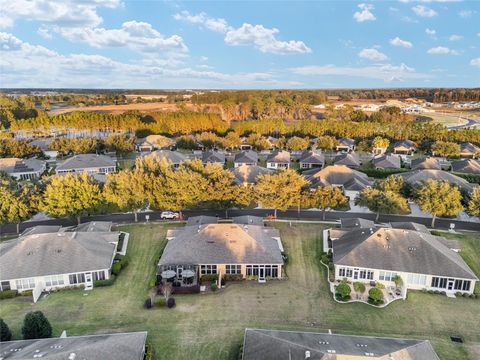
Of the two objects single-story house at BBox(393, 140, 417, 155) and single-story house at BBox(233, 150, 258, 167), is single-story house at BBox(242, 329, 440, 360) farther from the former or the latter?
single-story house at BBox(393, 140, 417, 155)

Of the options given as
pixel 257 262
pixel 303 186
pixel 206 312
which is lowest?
pixel 206 312

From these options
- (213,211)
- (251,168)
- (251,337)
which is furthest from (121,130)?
(251,337)

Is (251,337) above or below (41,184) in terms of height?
below

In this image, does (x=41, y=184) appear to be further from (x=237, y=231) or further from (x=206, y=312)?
(x=206, y=312)

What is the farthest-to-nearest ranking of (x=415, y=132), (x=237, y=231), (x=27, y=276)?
1. (x=415, y=132)
2. (x=237, y=231)
3. (x=27, y=276)

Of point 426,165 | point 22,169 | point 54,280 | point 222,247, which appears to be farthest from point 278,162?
point 54,280

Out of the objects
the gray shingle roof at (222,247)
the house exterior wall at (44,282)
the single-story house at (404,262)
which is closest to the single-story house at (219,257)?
the gray shingle roof at (222,247)

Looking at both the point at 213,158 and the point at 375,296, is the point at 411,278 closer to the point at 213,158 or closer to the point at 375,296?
the point at 375,296
